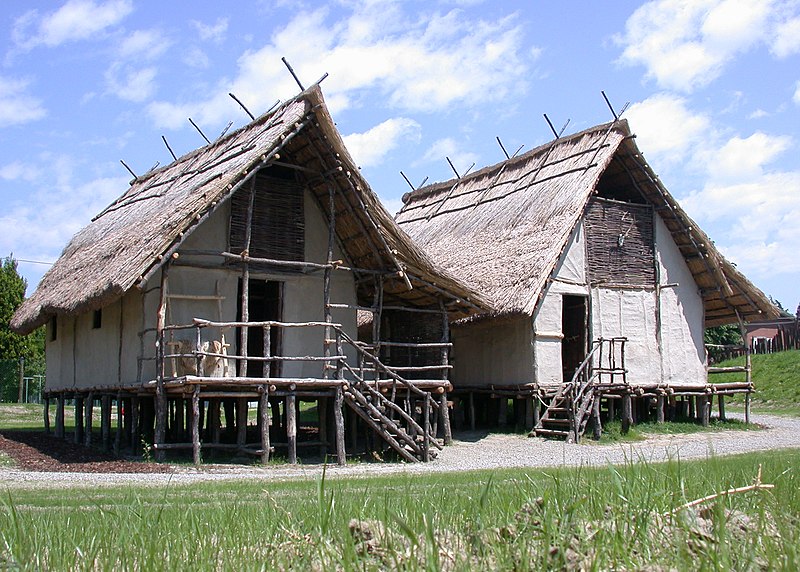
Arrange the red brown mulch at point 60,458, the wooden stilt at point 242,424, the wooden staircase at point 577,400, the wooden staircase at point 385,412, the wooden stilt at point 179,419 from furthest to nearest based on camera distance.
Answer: the wooden staircase at point 577,400 < the wooden stilt at point 179,419 < the wooden stilt at point 242,424 < the wooden staircase at point 385,412 < the red brown mulch at point 60,458

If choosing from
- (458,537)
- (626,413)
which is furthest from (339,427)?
(458,537)

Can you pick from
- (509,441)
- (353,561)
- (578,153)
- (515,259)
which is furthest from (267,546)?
(578,153)

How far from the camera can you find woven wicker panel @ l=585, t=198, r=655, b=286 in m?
25.3

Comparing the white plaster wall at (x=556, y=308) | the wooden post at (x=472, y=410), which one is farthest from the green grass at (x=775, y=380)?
the wooden post at (x=472, y=410)

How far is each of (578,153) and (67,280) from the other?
47.2ft

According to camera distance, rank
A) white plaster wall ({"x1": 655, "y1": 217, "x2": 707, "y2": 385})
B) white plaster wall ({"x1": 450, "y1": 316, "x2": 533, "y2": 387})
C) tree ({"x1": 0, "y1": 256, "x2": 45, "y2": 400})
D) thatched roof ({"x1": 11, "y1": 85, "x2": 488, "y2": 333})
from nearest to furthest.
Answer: thatched roof ({"x1": 11, "y1": 85, "x2": 488, "y2": 333}) → white plaster wall ({"x1": 450, "y1": 316, "x2": 533, "y2": 387}) → white plaster wall ({"x1": 655, "y1": 217, "x2": 707, "y2": 385}) → tree ({"x1": 0, "y1": 256, "x2": 45, "y2": 400})

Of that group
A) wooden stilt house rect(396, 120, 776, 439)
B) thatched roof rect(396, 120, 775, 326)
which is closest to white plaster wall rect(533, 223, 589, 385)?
wooden stilt house rect(396, 120, 776, 439)

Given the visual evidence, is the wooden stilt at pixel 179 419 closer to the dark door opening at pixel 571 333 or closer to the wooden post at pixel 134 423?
the wooden post at pixel 134 423

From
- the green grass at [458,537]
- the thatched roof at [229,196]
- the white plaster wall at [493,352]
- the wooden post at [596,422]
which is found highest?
the thatched roof at [229,196]

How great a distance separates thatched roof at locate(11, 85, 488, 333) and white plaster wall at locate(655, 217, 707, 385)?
6.95 m

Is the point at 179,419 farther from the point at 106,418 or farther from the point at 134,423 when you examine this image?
the point at 134,423

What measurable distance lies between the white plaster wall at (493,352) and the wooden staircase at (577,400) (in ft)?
4.04

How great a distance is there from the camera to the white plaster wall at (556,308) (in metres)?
23.7

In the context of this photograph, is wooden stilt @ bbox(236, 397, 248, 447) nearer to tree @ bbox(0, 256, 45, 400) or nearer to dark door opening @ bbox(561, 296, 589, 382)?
dark door opening @ bbox(561, 296, 589, 382)
